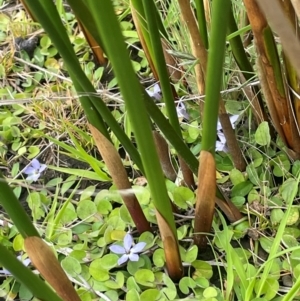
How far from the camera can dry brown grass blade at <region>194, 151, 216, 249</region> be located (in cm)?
66

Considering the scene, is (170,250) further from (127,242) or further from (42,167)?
(42,167)

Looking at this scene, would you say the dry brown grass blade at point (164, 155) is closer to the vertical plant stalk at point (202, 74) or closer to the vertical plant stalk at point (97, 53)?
the vertical plant stalk at point (202, 74)

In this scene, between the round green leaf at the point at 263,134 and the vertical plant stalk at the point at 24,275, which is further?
the round green leaf at the point at 263,134

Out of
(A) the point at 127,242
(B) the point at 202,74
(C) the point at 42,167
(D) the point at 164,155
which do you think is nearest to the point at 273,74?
(B) the point at 202,74

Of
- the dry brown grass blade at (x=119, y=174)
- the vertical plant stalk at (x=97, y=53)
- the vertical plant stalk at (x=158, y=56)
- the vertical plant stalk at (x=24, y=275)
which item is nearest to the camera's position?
the vertical plant stalk at (x=24, y=275)

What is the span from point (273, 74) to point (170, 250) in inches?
11.3

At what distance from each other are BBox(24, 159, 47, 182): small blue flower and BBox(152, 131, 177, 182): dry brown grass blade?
220mm

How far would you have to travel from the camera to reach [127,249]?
2.52 feet

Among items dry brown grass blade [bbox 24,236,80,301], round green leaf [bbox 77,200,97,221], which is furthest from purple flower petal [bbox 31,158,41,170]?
dry brown grass blade [bbox 24,236,80,301]

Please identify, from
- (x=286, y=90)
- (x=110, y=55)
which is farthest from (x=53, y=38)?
(x=286, y=90)

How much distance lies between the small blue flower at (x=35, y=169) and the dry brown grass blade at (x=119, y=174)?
0.73 feet

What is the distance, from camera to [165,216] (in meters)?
0.63

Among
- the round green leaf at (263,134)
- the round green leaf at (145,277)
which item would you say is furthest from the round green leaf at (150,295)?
the round green leaf at (263,134)

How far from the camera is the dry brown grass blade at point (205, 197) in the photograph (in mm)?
656
